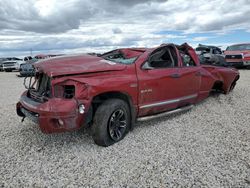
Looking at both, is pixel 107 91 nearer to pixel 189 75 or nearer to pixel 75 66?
pixel 75 66

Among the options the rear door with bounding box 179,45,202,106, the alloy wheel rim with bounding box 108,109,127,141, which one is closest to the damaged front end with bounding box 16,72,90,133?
the alloy wheel rim with bounding box 108,109,127,141

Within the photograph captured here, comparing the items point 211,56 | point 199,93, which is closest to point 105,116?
point 199,93

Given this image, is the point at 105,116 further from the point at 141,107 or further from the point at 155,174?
the point at 155,174

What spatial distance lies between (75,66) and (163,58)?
6.94 ft

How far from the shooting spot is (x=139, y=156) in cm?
331

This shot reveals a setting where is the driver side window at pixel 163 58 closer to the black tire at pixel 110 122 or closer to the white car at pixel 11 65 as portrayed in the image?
the black tire at pixel 110 122

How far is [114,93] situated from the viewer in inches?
147

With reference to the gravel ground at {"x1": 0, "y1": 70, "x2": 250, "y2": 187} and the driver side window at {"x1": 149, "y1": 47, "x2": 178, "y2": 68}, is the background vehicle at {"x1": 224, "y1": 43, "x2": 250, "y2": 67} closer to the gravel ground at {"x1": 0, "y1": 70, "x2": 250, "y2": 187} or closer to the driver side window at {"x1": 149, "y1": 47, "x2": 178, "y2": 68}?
the gravel ground at {"x1": 0, "y1": 70, "x2": 250, "y2": 187}

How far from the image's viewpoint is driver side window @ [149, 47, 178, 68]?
14.8ft

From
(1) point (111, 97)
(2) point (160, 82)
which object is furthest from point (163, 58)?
(1) point (111, 97)

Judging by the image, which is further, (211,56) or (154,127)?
(211,56)

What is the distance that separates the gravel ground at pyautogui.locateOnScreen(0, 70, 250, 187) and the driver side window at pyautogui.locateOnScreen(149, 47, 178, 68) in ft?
3.86

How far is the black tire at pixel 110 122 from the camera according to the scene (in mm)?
3439

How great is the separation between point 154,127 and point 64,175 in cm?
211
